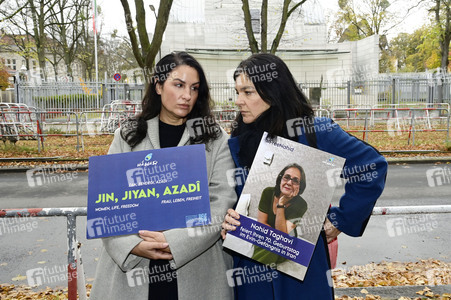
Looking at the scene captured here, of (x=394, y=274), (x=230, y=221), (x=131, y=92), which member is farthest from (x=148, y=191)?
(x=131, y=92)

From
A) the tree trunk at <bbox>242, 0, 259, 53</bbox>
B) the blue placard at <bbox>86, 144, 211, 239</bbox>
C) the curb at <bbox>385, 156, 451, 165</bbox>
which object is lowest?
the curb at <bbox>385, 156, 451, 165</bbox>

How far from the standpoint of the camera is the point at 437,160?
41.8 feet

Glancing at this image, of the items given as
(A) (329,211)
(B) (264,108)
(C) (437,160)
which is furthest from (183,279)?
(C) (437,160)

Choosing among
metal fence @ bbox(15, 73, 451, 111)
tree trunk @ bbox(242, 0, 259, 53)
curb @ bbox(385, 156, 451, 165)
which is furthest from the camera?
metal fence @ bbox(15, 73, 451, 111)

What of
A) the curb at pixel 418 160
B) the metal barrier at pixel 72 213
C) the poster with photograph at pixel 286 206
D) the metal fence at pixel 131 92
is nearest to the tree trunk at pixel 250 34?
the curb at pixel 418 160

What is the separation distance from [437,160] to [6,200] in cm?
1201

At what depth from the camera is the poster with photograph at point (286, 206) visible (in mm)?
2043

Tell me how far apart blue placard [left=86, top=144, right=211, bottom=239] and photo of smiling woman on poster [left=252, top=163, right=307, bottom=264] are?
0.30 m

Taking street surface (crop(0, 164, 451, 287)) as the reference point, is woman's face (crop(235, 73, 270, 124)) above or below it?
above

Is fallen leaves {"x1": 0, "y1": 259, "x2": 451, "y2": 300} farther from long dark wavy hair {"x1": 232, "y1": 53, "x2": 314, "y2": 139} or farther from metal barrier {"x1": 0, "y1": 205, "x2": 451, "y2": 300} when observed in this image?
long dark wavy hair {"x1": 232, "y1": 53, "x2": 314, "y2": 139}

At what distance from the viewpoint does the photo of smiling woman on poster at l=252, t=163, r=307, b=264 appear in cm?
205

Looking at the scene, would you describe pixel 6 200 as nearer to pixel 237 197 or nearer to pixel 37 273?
pixel 37 273

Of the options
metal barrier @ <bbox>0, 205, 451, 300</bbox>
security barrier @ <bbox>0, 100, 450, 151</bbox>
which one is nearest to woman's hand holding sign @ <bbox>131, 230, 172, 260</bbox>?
metal barrier @ <bbox>0, 205, 451, 300</bbox>

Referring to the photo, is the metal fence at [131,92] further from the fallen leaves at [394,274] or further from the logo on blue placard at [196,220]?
the logo on blue placard at [196,220]
